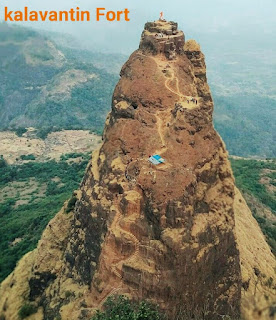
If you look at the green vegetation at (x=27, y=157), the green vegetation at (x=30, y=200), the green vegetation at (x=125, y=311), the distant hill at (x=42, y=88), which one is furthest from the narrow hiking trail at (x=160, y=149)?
the distant hill at (x=42, y=88)

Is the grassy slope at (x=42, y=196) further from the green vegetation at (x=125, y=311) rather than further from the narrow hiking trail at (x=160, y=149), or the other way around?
the green vegetation at (x=125, y=311)

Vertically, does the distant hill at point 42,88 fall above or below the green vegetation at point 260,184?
below

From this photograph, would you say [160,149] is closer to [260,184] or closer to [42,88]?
[260,184]

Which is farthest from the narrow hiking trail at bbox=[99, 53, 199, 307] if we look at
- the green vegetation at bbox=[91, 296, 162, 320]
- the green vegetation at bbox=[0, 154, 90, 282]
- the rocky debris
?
the green vegetation at bbox=[0, 154, 90, 282]

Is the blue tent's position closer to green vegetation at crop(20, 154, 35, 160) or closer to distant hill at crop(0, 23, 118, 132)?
green vegetation at crop(20, 154, 35, 160)

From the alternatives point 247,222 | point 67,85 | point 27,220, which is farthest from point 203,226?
point 67,85

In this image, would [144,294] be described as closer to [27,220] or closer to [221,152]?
[221,152]

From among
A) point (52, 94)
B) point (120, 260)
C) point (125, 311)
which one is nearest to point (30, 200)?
point (120, 260)
